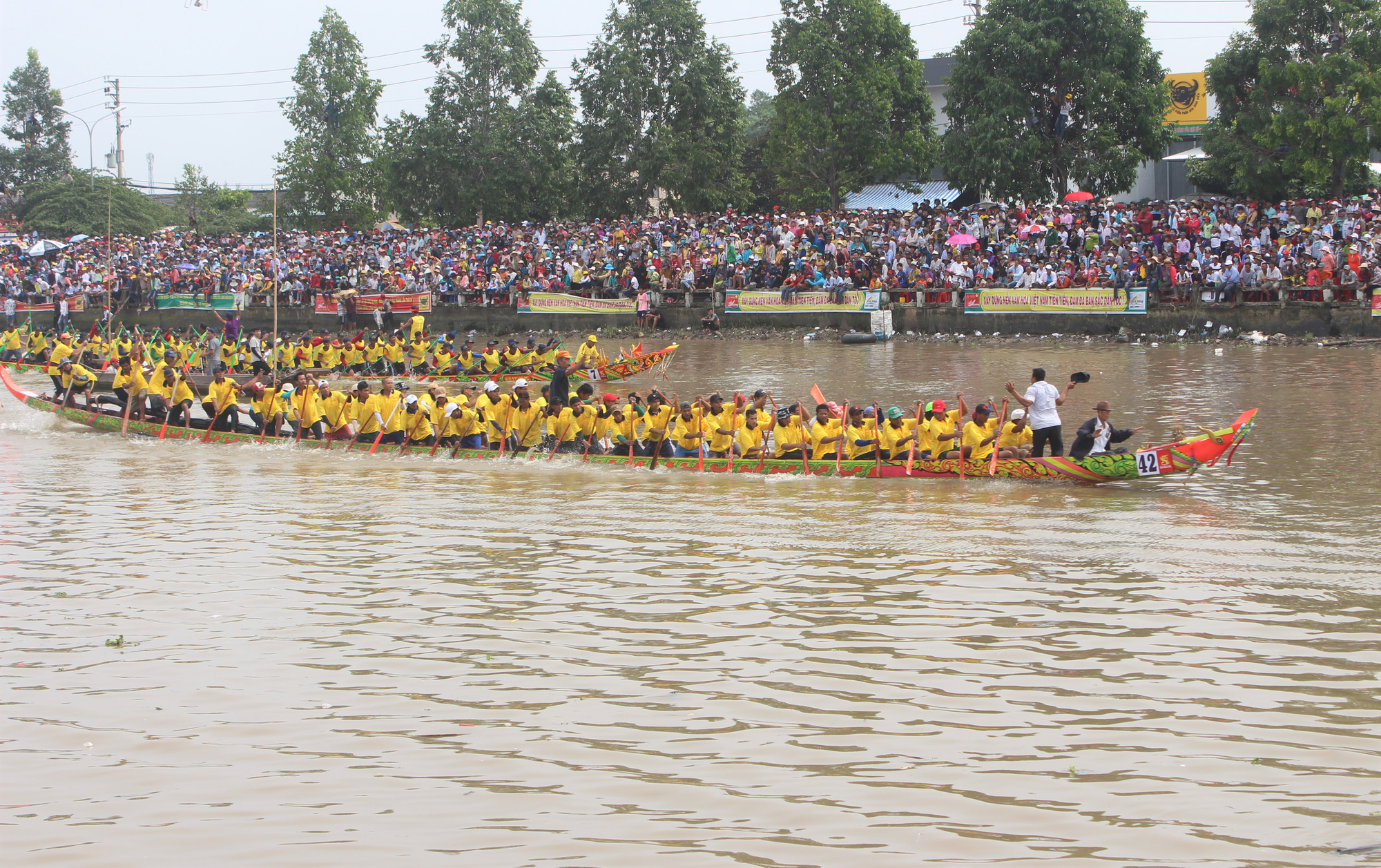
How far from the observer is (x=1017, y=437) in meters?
13.5

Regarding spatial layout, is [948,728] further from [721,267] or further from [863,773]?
[721,267]

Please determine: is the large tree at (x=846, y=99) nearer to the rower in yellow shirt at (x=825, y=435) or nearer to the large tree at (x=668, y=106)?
the large tree at (x=668, y=106)

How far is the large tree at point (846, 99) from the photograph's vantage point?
36.4 metres

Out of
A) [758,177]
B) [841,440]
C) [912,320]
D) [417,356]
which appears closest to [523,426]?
[841,440]

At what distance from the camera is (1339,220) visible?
25.7 meters

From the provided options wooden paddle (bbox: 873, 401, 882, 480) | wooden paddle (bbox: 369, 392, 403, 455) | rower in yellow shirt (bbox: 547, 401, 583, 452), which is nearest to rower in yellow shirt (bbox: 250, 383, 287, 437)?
wooden paddle (bbox: 369, 392, 403, 455)

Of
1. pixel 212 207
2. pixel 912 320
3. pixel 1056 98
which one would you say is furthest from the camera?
pixel 212 207

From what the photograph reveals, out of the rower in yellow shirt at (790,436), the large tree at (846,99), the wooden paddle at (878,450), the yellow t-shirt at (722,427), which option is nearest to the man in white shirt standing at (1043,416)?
the wooden paddle at (878,450)

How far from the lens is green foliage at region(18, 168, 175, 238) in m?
53.2

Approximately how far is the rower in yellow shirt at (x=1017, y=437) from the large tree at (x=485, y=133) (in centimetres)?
3183

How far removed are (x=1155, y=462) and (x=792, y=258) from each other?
2063 centimetres

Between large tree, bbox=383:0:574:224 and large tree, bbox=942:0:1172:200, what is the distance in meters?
15.6

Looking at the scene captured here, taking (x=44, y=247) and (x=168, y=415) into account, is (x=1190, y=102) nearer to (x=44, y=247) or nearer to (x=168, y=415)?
(x=168, y=415)

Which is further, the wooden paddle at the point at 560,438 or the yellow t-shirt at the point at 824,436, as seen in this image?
the wooden paddle at the point at 560,438
